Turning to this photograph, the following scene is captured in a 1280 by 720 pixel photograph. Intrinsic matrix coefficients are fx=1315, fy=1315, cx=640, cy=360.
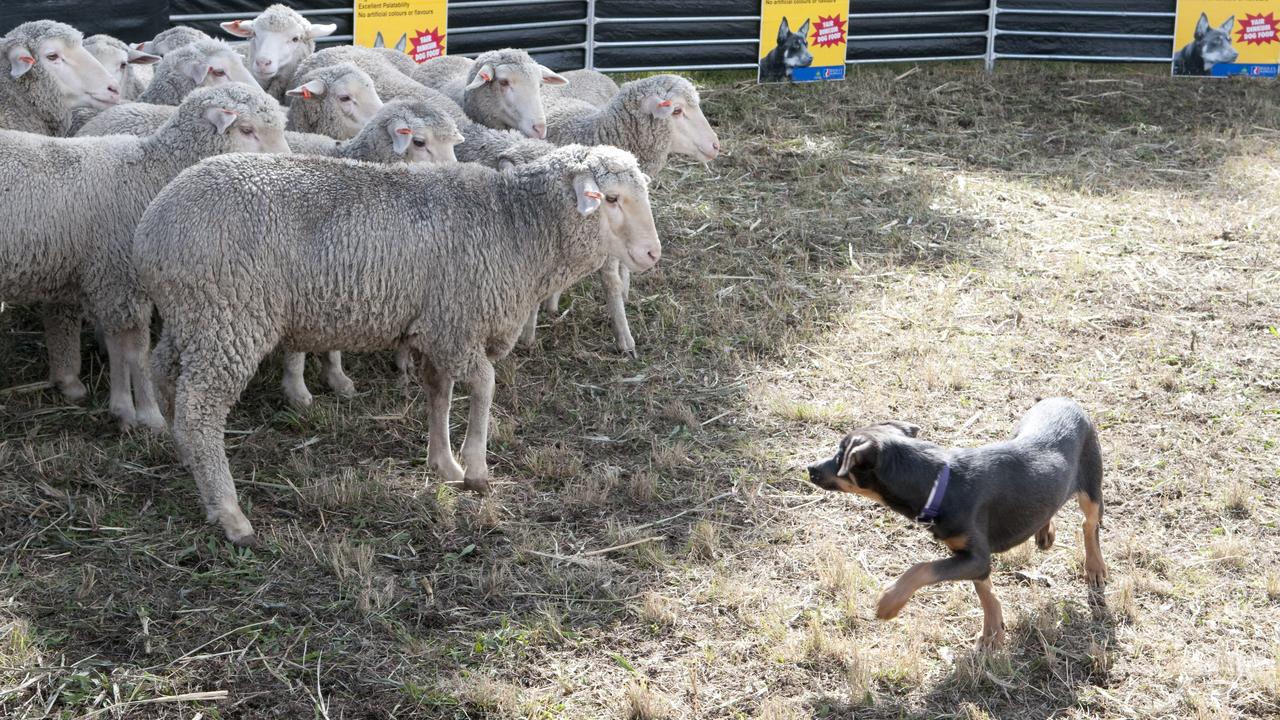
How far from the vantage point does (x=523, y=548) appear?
4930mm

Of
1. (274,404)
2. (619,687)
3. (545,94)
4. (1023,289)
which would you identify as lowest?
(619,687)

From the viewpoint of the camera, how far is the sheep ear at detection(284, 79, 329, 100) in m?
6.50

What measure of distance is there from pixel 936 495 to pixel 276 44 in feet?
16.4

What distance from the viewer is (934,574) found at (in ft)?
13.5

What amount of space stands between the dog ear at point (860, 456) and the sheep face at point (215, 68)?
3.88 metres

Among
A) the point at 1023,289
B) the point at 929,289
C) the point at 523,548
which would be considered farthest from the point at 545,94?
the point at 523,548

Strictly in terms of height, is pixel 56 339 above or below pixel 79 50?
below

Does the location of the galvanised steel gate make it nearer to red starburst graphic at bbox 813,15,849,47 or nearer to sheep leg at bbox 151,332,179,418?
red starburst graphic at bbox 813,15,849,47

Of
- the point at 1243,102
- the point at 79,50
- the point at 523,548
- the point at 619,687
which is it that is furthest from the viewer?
the point at 1243,102

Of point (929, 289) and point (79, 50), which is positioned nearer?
point (79, 50)

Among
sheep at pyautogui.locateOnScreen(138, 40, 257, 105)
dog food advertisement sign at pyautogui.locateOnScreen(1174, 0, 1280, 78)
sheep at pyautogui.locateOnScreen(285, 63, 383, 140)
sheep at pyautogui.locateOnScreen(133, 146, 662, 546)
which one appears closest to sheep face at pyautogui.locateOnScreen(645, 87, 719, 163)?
sheep at pyautogui.locateOnScreen(285, 63, 383, 140)

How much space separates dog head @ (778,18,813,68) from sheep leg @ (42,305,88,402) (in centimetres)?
722

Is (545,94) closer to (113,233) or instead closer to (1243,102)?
(113,233)

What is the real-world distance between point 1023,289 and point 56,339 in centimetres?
506
